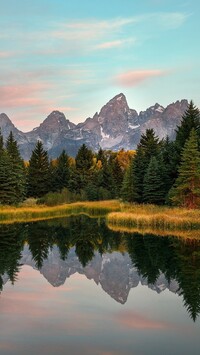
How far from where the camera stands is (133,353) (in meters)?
12.7

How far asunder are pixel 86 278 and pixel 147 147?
48940 mm

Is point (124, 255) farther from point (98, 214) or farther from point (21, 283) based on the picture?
point (98, 214)

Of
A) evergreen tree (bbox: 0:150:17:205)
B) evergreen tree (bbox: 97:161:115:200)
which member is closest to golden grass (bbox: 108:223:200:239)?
evergreen tree (bbox: 0:150:17:205)

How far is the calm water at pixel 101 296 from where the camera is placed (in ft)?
45.5

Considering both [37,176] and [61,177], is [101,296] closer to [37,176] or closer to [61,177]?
[37,176]

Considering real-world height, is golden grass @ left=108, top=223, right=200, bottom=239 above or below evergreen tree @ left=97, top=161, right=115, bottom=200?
below

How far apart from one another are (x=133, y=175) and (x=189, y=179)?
53.6 feet

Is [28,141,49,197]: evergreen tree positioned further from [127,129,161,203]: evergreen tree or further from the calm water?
the calm water

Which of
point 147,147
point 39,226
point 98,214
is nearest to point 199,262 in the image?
point 39,226

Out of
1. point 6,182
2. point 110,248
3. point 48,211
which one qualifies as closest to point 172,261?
point 110,248

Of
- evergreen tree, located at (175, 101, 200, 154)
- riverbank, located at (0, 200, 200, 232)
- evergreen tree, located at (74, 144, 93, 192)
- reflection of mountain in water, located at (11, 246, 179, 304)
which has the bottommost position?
reflection of mountain in water, located at (11, 246, 179, 304)

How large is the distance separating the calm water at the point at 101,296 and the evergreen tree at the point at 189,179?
13.2 metres

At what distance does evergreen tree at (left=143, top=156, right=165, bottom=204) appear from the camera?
5778cm

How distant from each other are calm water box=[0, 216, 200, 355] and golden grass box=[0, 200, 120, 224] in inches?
575
